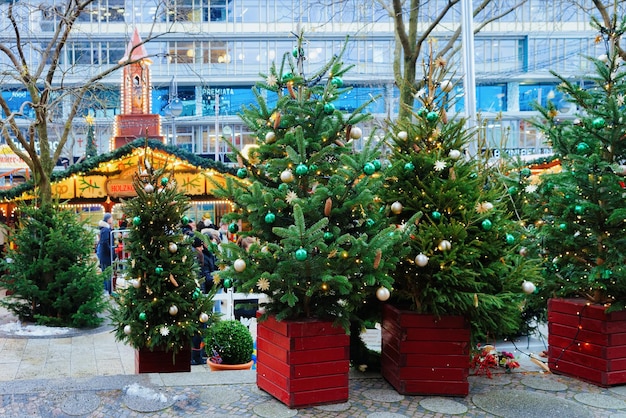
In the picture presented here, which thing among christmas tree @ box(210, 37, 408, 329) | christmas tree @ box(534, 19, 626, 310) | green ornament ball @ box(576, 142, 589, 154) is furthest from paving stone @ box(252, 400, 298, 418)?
green ornament ball @ box(576, 142, 589, 154)

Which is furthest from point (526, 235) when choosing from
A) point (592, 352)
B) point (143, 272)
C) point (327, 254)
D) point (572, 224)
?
point (143, 272)

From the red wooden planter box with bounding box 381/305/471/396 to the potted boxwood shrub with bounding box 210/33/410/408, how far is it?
1.85ft

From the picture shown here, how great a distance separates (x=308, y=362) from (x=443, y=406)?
1376mm

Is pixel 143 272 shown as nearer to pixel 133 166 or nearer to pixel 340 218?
pixel 340 218

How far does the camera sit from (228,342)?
8.50 metres

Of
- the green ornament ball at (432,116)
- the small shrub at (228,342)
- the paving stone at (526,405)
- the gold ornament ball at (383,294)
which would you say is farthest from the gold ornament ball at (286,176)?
the small shrub at (228,342)

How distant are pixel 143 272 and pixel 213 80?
144 feet

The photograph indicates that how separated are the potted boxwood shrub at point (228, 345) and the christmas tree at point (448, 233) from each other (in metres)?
2.43

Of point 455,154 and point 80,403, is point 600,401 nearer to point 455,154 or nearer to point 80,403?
point 455,154

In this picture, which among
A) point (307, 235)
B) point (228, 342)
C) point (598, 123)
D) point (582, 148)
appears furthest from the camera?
point (228, 342)

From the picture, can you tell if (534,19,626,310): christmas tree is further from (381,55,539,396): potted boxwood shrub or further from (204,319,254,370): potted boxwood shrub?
(204,319,254,370): potted boxwood shrub

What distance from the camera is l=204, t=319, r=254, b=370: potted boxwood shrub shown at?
335 inches

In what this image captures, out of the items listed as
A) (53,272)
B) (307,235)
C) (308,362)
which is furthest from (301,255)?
(53,272)

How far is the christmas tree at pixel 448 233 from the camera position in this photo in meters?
6.38
